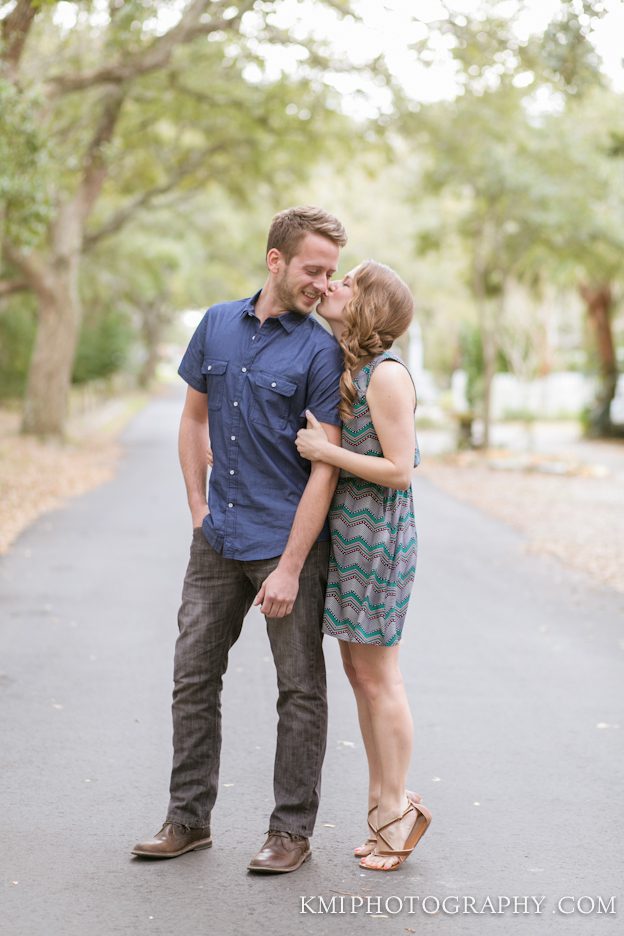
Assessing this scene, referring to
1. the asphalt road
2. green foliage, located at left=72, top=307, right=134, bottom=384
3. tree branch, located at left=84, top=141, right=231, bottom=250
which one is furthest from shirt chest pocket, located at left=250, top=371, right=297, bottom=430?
green foliage, located at left=72, top=307, right=134, bottom=384

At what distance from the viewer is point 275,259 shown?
4051 millimetres

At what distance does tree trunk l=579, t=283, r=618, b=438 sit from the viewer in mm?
33000

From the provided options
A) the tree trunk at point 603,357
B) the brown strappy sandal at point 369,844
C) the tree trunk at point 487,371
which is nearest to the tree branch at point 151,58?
the tree trunk at point 487,371

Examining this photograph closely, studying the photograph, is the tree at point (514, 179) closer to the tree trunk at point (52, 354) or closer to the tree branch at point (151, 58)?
the tree branch at point (151, 58)

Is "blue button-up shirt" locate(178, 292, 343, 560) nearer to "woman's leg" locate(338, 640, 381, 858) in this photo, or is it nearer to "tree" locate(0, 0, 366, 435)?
"woman's leg" locate(338, 640, 381, 858)

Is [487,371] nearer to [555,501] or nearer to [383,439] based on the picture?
[555,501]

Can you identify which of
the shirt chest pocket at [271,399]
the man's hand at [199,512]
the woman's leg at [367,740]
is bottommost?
the woman's leg at [367,740]

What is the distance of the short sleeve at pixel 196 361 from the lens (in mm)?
4238

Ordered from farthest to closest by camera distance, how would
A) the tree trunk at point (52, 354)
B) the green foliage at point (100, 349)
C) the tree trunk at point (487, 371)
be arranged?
the green foliage at point (100, 349) < the tree trunk at point (487, 371) < the tree trunk at point (52, 354)

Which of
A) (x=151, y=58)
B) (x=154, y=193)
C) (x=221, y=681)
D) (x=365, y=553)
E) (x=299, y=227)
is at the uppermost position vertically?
(x=151, y=58)

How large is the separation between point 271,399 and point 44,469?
1566cm

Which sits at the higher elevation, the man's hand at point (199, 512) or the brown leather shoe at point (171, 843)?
the man's hand at point (199, 512)

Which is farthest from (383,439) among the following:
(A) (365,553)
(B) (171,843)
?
(B) (171,843)

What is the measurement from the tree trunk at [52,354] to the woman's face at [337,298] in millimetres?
20763
